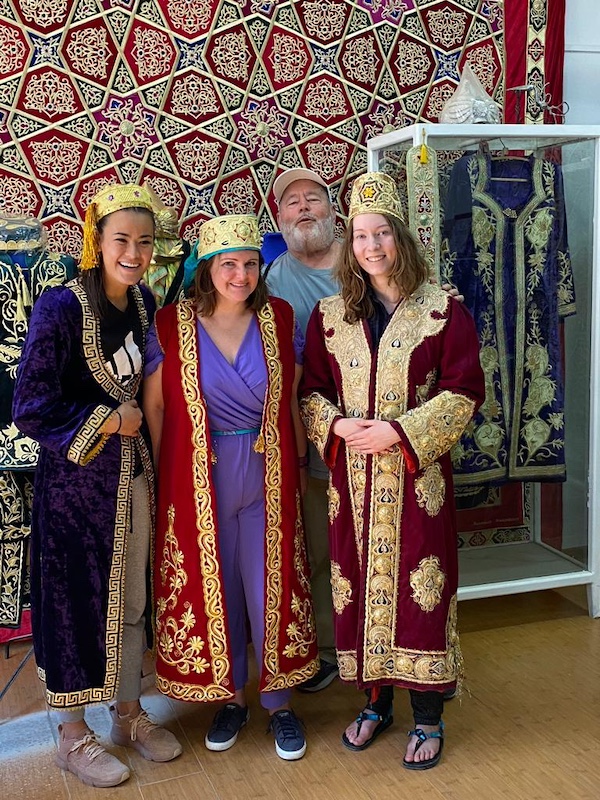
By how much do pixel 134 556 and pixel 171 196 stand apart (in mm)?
1632

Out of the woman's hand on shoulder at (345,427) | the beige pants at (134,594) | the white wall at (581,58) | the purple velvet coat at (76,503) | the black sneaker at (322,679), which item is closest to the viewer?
the purple velvet coat at (76,503)

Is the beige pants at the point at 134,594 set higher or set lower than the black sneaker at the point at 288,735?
higher

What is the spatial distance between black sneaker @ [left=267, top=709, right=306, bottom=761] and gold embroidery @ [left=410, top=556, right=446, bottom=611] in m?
0.58

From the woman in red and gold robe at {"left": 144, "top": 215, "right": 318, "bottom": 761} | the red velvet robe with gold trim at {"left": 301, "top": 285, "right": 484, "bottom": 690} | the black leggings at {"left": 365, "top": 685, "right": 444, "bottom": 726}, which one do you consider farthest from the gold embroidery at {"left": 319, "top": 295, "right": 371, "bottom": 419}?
the black leggings at {"left": 365, "top": 685, "right": 444, "bottom": 726}

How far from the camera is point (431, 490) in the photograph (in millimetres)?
2656

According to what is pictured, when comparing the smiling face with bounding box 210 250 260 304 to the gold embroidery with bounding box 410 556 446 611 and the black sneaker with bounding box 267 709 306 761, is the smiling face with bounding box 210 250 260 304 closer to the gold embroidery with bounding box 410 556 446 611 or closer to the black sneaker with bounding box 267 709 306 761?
the gold embroidery with bounding box 410 556 446 611

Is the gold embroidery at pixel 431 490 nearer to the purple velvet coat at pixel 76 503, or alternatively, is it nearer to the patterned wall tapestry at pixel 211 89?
the purple velvet coat at pixel 76 503

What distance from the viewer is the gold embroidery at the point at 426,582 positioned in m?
2.64

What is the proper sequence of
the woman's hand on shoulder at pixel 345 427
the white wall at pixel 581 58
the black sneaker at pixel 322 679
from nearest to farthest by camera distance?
the woman's hand on shoulder at pixel 345 427
the black sneaker at pixel 322 679
the white wall at pixel 581 58

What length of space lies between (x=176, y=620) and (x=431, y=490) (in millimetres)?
843

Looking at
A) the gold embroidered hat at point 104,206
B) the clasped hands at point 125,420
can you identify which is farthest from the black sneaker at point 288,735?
the gold embroidered hat at point 104,206

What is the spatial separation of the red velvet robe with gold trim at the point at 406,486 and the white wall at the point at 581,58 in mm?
2036

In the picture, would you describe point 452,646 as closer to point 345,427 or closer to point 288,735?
point 288,735

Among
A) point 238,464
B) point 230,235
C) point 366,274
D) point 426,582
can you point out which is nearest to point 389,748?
point 426,582
